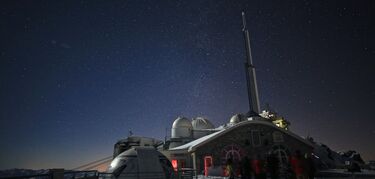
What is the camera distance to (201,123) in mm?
47094

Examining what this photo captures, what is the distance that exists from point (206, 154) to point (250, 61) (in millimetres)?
39277

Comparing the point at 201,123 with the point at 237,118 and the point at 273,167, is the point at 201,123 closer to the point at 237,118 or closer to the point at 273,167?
the point at 237,118

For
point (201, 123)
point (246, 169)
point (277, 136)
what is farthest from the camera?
point (201, 123)

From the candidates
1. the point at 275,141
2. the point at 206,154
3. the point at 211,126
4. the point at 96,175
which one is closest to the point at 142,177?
the point at 96,175

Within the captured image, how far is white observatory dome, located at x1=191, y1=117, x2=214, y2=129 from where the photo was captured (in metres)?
46.7

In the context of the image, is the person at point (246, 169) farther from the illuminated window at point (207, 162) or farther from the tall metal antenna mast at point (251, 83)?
the tall metal antenna mast at point (251, 83)

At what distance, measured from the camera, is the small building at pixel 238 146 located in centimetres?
2614

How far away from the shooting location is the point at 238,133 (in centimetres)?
2803

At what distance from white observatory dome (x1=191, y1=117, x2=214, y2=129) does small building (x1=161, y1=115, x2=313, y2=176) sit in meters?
16.5

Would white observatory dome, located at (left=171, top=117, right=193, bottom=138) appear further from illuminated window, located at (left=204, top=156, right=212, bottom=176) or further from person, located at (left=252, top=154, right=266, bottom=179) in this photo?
person, located at (left=252, top=154, right=266, bottom=179)

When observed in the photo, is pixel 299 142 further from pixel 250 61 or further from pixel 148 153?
pixel 250 61

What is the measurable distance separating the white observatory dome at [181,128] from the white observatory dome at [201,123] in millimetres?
1915

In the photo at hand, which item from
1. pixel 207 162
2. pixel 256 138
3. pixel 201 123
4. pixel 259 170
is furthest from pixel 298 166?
pixel 201 123

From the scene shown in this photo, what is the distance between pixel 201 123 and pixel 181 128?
14.5 ft
